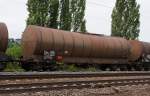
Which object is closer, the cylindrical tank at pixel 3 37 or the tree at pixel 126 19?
the cylindrical tank at pixel 3 37

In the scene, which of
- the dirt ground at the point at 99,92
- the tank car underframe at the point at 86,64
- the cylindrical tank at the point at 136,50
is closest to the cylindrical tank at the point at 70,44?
the tank car underframe at the point at 86,64

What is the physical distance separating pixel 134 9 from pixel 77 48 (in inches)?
1124

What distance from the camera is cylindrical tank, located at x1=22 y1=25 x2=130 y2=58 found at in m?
32.1

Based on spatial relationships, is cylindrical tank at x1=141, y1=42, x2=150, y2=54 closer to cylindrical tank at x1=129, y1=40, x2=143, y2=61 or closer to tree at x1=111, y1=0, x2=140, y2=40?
cylindrical tank at x1=129, y1=40, x2=143, y2=61

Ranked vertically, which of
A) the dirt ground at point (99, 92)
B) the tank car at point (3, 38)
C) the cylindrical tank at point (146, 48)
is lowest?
the dirt ground at point (99, 92)

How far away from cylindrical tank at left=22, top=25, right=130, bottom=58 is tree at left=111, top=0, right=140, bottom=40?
61.4ft

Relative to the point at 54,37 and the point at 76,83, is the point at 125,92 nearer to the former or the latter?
the point at 76,83

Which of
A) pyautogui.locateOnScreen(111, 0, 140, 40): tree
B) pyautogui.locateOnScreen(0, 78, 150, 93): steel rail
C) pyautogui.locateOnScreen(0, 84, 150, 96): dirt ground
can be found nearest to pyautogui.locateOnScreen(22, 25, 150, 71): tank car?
pyautogui.locateOnScreen(0, 78, 150, 93): steel rail

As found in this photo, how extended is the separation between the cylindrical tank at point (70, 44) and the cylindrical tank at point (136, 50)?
6.78ft

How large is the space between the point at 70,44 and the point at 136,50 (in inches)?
444

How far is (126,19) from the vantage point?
60906 millimetres

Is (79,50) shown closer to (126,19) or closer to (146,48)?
(146,48)

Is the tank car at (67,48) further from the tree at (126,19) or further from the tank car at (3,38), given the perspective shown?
the tree at (126,19)

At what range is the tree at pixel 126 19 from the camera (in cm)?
5991
